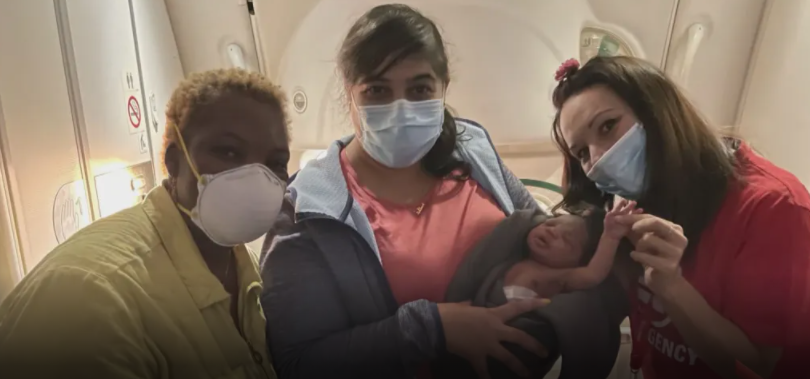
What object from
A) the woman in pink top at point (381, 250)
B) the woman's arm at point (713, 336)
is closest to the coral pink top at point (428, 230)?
the woman in pink top at point (381, 250)

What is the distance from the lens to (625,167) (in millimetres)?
641

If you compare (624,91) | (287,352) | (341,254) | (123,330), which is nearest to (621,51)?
(624,91)

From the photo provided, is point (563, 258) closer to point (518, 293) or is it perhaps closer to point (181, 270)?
point (518, 293)

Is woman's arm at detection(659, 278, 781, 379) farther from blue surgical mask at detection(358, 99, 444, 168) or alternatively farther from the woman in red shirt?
blue surgical mask at detection(358, 99, 444, 168)

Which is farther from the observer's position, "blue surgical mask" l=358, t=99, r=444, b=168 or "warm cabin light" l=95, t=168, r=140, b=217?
"warm cabin light" l=95, t=168, r=140, b=217

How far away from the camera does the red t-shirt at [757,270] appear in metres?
0.62

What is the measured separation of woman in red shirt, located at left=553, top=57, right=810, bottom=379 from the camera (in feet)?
2.06

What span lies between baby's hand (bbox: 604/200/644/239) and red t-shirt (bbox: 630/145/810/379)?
68 mm

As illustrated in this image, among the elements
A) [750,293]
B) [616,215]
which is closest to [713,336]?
[750,293]

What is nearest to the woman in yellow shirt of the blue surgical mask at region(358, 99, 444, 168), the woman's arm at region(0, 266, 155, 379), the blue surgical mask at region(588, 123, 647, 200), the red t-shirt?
the woman's arm at region(0, 266, 155, 379)

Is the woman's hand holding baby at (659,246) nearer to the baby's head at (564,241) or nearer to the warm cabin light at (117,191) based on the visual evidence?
the baby's head at (564,241)

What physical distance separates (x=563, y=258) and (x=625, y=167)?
0.40 ft

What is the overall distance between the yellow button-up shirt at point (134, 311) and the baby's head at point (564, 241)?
0.34m

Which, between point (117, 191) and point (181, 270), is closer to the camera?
point (181, 270)
